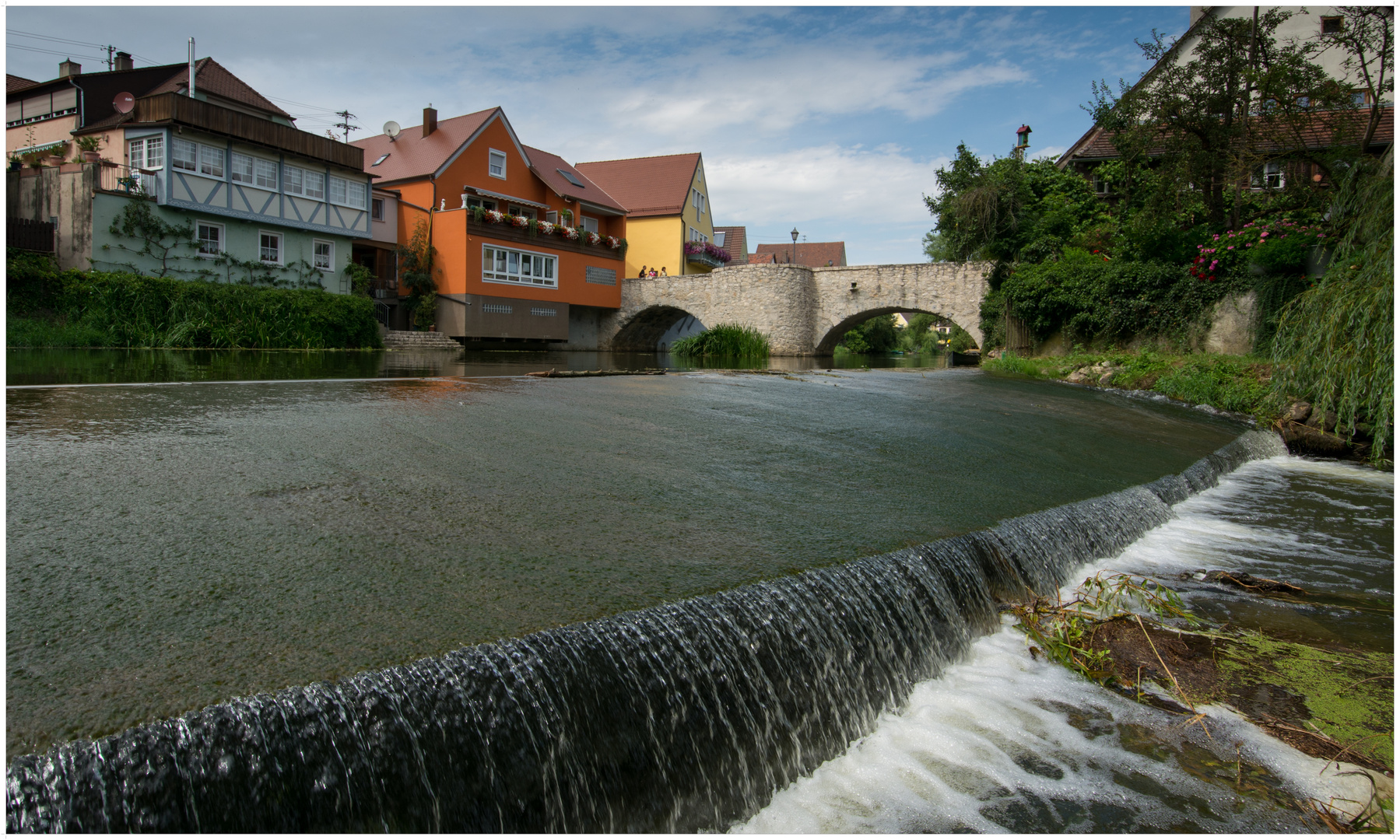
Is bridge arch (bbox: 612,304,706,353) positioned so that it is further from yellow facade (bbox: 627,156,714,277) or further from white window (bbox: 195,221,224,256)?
white window (bbox: 195,221,224,256)

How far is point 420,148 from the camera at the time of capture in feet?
102

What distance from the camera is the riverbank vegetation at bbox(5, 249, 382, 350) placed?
16.6 metres

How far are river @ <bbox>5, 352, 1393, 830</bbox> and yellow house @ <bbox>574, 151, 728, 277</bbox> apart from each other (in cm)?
3062

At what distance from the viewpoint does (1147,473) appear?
684cm

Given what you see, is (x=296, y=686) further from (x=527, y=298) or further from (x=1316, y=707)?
(x=527, y=298)

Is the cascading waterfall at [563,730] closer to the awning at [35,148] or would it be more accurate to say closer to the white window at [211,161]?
the white window at [211,161]

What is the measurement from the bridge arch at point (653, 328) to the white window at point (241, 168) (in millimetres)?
16355

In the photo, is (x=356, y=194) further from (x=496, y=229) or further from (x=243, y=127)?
(x=496, y=229)

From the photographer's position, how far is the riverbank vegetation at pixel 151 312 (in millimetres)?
16594

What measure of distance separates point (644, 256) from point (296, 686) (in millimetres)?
37780

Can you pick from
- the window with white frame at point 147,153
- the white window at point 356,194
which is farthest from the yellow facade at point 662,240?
the window with white frame at point 147,153

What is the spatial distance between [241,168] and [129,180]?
3.01 meters

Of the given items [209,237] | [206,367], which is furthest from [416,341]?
[206,367]

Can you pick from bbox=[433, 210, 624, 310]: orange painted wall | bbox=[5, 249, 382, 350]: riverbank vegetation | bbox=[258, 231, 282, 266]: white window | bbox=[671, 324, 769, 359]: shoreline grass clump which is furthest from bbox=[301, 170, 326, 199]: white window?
bbox=[671, 324, 769, 359]: shoreline grass clump
